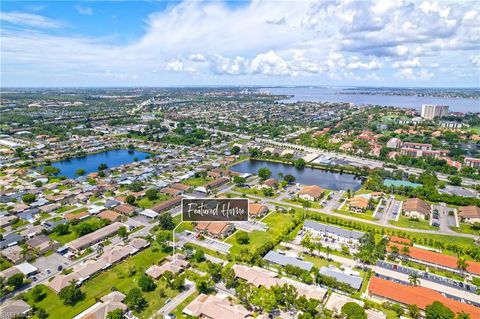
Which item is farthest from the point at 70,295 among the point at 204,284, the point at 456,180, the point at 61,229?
the point at 456,180

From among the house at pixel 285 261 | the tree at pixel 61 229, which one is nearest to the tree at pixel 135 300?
the house at pixel 285 261

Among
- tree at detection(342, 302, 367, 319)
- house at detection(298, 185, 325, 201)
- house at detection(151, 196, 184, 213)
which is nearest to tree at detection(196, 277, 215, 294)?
tree at detection(342, 302, 367, 319)

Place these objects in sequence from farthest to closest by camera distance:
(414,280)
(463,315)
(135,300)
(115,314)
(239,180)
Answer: (239,180)
(414,280)
(135,300)
(115,314)
(463,315)

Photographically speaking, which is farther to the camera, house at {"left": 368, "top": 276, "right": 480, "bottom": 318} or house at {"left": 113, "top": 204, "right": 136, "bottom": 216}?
house at {"left": 113, "top": 204, "right": 136, "bottom": 216}

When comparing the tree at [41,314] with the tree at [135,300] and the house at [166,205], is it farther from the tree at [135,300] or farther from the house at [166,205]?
the house at [166,205]

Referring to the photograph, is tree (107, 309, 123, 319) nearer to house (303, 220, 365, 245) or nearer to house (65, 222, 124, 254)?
house (65, 222, 124, 254)

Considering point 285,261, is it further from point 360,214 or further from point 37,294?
point 37,294

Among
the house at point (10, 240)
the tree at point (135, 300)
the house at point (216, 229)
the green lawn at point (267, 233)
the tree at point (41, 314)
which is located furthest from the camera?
the house at point (216, 229)
